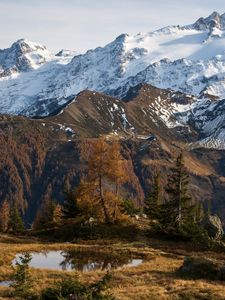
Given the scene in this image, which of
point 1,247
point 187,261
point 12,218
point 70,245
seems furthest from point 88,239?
point 12,218

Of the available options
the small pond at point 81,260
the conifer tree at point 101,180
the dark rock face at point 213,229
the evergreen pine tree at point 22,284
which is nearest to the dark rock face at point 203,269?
the small pond at point 81,260

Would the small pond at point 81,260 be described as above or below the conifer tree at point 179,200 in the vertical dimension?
below

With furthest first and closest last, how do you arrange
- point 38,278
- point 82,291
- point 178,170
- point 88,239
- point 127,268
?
1. point 178,170
2. point 88,239
3. point 127,268
4. point 38,278
5. point 82,291

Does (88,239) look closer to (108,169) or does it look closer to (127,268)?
(108,169)

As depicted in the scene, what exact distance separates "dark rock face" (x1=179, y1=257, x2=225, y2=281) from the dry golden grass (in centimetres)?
87

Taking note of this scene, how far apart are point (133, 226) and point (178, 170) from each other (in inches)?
316

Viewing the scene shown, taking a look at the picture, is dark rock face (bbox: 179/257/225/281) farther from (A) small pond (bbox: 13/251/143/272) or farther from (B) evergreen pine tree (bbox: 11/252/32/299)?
(B) evergreen pine tree (bbox: 11/252/32/299)

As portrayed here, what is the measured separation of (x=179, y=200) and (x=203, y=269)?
992 inches

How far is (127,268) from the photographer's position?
40.0 metres

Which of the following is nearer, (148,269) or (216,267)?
(216,267)

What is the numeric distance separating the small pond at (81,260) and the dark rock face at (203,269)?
6481 mm

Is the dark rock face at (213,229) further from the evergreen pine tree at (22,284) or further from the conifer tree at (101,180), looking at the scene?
the evergreen pine tree at (22,284)

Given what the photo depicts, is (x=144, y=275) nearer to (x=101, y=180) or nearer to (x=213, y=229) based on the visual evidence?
(x=213, y=229)

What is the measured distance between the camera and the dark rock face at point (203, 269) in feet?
116
